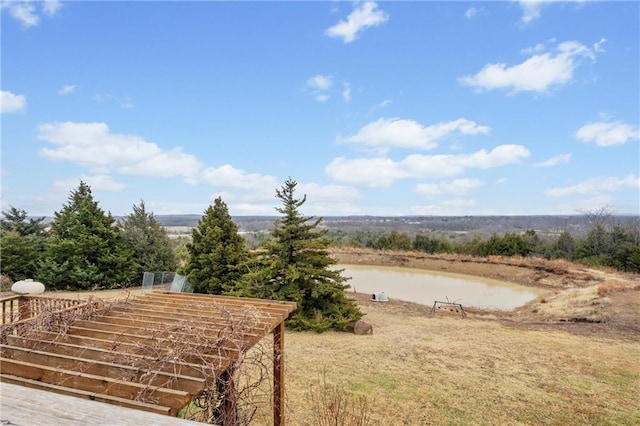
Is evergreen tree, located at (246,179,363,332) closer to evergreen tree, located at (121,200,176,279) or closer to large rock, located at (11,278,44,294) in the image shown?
large rock, located at (11,278,44,294)

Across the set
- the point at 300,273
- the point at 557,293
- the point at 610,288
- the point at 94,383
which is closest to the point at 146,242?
the point at 300,273

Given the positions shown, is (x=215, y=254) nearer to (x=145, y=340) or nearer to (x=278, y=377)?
(x=278, y=377)

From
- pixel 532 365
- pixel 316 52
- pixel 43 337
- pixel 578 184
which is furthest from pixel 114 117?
pixel 578 184

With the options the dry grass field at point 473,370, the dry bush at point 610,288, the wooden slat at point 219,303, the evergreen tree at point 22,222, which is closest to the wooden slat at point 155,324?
the wooden slat at point 219,303

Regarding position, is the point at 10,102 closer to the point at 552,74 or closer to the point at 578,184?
the point at 552,74

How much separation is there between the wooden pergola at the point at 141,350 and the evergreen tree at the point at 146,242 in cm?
1240

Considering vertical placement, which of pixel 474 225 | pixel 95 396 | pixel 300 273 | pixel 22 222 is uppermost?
pixel 22 222

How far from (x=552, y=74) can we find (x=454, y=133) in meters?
6.57

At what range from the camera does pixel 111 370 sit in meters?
2.32

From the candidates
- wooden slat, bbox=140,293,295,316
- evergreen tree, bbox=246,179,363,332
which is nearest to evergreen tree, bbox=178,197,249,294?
evergreen tree, bbox=246,179,363,332

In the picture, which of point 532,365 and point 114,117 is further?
point 114,117

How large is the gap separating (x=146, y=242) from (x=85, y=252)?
2.32 m

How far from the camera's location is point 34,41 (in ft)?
27.4

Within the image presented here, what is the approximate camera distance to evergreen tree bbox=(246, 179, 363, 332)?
9.25 meters
